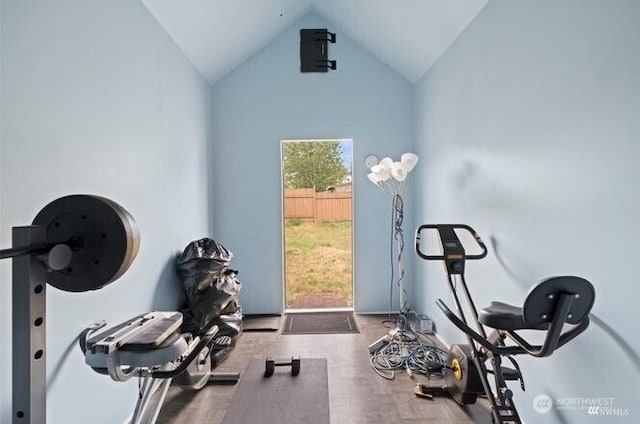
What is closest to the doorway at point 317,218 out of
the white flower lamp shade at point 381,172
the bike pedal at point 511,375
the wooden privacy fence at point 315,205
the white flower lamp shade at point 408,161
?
the wooden privacy fence at point 315,205

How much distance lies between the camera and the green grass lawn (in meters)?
3.88

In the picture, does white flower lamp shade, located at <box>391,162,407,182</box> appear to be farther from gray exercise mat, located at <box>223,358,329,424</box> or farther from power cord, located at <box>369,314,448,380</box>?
gray exercise mat, located at <box>223,358,329,424</box>

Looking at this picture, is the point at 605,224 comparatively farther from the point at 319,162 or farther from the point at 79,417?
the point at 319,162

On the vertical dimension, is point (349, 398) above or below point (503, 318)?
below

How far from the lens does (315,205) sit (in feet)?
12.7

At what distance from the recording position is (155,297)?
90.2 inches

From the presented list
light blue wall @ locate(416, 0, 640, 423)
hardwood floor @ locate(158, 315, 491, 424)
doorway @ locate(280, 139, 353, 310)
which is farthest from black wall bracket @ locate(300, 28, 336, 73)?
hardwood floor @ locate(158, 315, 491, 424)

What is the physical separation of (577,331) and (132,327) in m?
1.82

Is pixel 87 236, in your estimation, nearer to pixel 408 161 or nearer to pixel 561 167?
pixel 561 167

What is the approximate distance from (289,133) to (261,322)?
2224 mm

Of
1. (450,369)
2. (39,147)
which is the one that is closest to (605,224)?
(450,369)

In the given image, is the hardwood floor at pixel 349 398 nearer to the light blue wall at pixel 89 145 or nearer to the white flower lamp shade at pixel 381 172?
the light blue wall at pixel 89 145

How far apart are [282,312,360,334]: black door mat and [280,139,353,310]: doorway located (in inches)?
7.3

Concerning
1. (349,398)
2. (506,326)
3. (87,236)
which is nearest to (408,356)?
(349,398)
